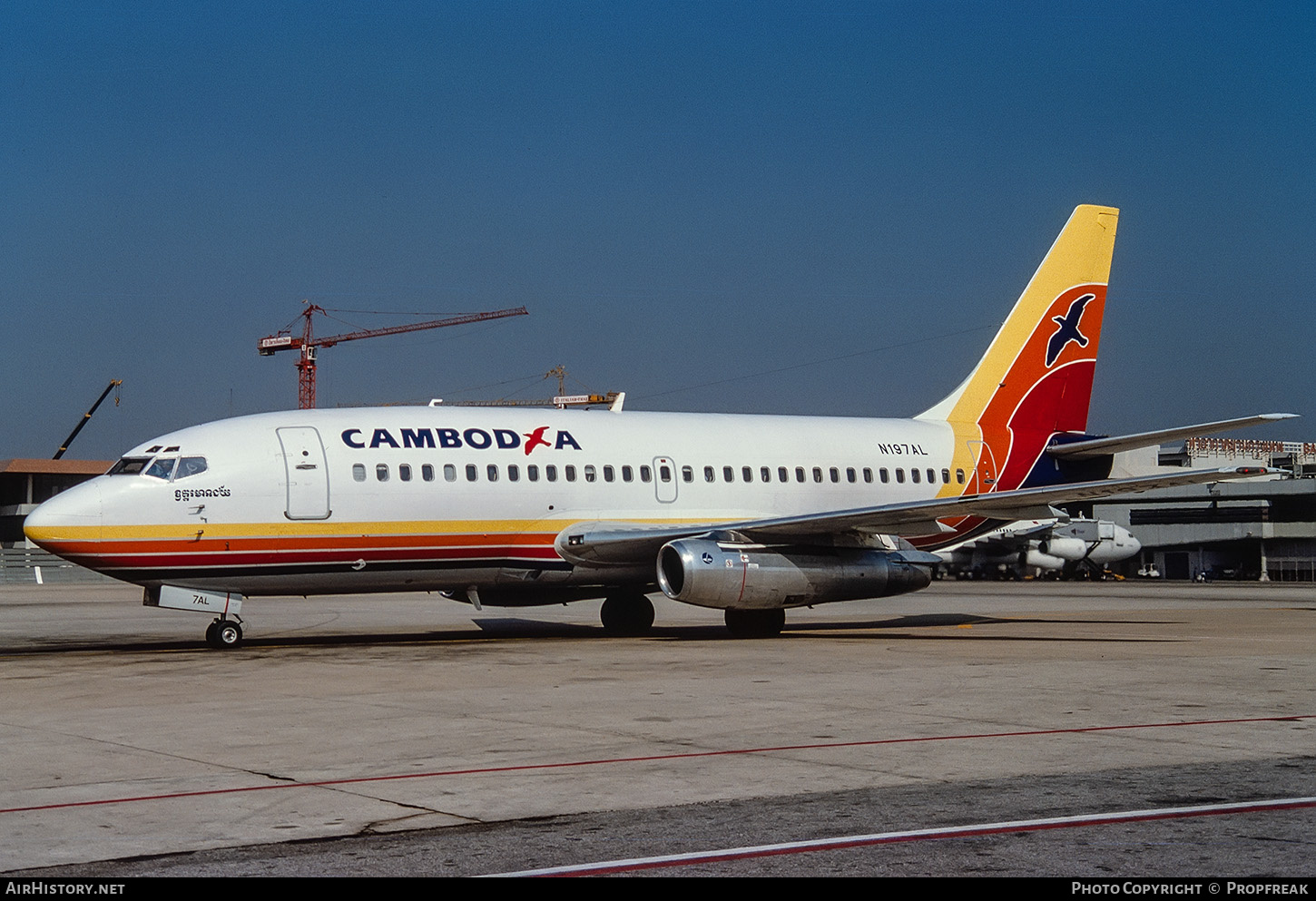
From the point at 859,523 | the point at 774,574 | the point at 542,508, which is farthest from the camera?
the point at 542,508

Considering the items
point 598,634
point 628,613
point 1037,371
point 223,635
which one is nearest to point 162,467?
point 223,635

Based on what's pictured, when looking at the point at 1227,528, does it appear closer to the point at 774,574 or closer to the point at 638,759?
the point at 774,574

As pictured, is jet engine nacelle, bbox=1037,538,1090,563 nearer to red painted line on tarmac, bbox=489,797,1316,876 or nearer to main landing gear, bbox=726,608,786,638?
main landing gear, bbox=726,608,786,638

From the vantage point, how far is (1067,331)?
31984mm

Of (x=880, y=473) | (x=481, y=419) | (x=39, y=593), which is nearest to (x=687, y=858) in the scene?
(x=481, y=419)

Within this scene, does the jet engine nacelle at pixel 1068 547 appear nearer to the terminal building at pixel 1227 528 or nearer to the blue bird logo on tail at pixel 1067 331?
the terminal building at pixel 1227 528

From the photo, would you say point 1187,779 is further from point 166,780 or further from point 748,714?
point 166,780

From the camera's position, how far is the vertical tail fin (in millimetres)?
31453

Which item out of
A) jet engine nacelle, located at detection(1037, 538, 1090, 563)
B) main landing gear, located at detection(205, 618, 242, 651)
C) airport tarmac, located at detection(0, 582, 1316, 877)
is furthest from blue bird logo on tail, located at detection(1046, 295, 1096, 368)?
jet engine nacelle, located at detection(1037, 538, 1090, 563)

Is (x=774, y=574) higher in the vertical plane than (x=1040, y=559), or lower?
higher

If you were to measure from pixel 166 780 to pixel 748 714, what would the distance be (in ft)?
19.5

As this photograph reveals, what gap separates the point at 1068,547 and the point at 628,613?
5306 cm

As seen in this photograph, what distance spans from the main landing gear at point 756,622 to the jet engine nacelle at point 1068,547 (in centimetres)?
5328

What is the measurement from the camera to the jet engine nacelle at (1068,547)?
75.9m
